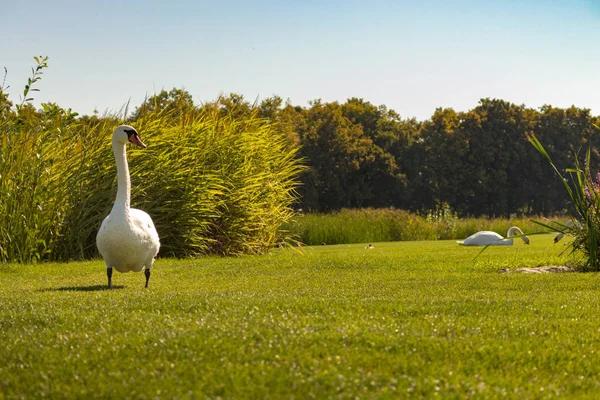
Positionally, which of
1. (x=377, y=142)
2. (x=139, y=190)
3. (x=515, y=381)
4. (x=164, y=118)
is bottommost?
(x=515, y=381)

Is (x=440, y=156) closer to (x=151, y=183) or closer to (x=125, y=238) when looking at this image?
(x=151, y=183)

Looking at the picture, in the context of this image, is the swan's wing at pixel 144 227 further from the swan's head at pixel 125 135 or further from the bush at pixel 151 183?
the bush at pixel 151 183

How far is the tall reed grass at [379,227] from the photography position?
25.3m

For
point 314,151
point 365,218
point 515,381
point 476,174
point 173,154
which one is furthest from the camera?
point 476,174

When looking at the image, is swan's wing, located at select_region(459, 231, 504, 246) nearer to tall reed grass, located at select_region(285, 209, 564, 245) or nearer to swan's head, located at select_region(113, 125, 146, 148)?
tall reed grass, located at select_region(285, 209, 564, 245)

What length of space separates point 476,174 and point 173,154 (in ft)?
131

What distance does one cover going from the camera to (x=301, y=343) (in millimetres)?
5395

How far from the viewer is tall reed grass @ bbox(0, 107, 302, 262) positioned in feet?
45.8

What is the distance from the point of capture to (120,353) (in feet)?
17.3

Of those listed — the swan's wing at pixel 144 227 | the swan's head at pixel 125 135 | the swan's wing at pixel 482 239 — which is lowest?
the swan's wing at pixel 482 239

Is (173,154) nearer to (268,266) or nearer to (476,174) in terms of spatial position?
(268,266)

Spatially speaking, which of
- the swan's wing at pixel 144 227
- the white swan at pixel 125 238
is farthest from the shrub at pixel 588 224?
the white swan at pixel 125 238

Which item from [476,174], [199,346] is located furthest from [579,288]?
[476,174]

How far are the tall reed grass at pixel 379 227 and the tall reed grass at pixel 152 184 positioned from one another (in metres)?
5.88
